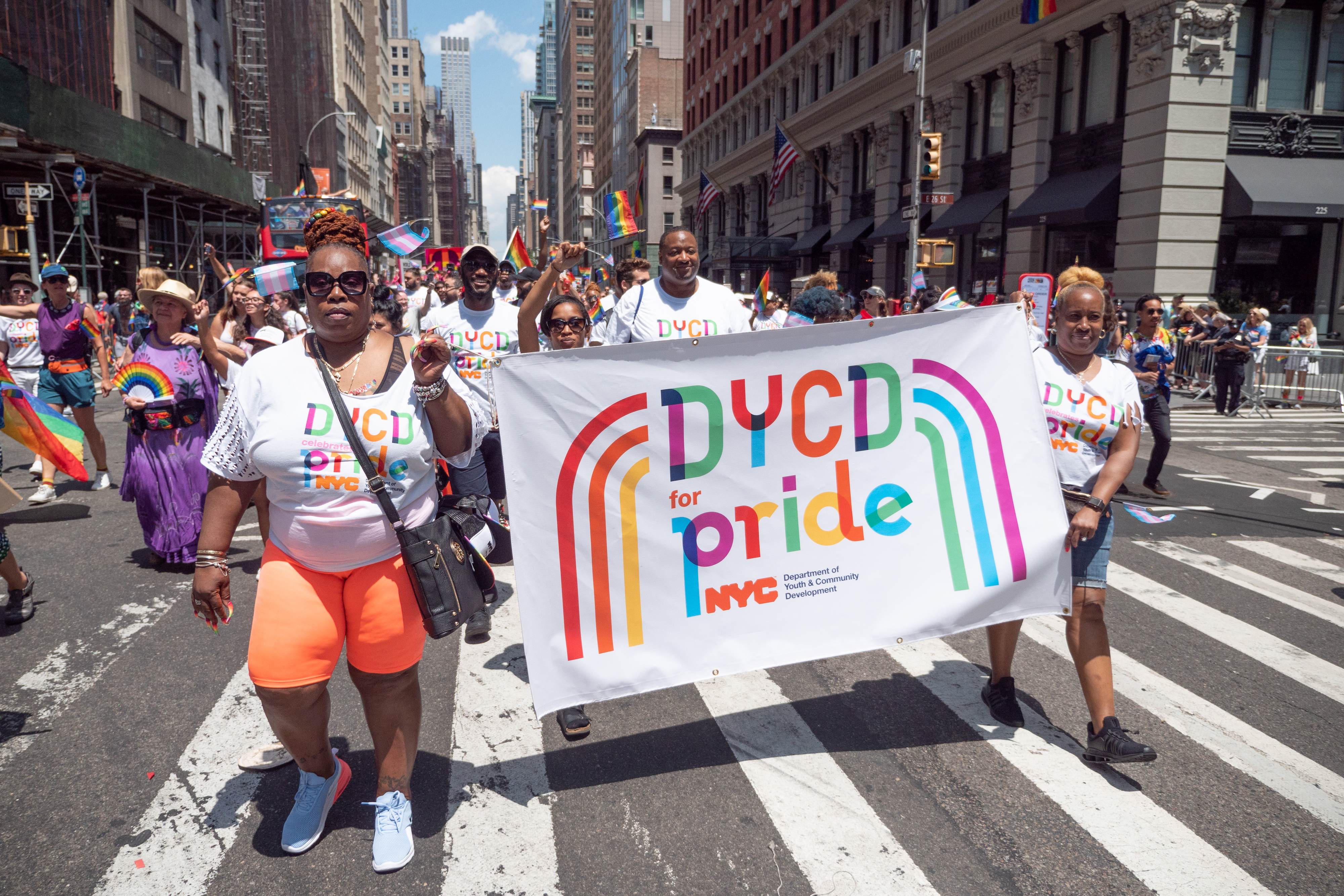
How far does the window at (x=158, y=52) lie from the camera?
103 feet

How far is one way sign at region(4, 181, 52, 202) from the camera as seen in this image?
63.0 ft

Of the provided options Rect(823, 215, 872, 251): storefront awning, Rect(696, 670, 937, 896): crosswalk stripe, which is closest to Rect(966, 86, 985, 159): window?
Rect(823, 215, 872, 251): storefront awning

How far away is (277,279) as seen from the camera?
4348 mm

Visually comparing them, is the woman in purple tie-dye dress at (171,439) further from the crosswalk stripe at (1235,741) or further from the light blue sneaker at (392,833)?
the crosswalk stripe at (1235,741)

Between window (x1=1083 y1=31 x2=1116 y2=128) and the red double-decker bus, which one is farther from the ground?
window (x1=1083 y1=31 x2=1116 y2=128)

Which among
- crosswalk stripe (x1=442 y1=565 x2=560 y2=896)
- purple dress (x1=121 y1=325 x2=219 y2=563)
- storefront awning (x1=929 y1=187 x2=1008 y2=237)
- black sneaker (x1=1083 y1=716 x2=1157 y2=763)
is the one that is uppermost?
storefront awning (x1=929 y1=187 x2=1008 y2=237)

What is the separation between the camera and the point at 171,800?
11.8 ft

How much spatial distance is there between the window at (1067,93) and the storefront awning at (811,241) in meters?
15.0

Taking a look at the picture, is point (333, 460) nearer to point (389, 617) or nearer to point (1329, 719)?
point (389, 617)

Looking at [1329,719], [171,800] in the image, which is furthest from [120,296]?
[1329,719]

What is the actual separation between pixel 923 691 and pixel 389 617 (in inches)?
109

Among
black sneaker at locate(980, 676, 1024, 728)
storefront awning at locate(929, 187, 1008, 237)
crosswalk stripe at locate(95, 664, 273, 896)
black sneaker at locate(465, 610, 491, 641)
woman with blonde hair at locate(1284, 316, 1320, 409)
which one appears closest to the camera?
crosswalk stripe at locate(95, 664, 273, 896)

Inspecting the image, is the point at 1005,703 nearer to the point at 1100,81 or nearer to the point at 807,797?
the point at 807,797

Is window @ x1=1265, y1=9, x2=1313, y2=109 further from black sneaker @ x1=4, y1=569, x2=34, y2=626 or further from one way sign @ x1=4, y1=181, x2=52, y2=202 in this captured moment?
one way sign @ x1=4, y1=181, x2=52, y2=202
